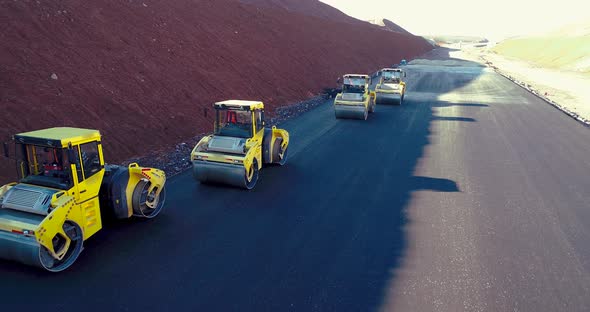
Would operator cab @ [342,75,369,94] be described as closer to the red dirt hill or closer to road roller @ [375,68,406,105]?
road roller @ [375,68,406,105]

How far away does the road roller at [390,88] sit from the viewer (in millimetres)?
23953

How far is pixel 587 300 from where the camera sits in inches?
253

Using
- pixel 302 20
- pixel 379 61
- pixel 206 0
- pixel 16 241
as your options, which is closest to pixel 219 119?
pixel 16 241

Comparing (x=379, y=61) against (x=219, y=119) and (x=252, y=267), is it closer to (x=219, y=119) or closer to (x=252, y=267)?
(x=219, y=119)

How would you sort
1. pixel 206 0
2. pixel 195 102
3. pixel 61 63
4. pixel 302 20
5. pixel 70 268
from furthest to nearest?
pixel 302 20 → pixel 206 0 → pixel 195 102 → pixel 61 63 → pixel 70 268

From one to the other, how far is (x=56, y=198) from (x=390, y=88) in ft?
68.3

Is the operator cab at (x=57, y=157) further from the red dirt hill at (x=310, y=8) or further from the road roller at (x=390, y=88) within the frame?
the red dirt hill at (x=310, y=8)

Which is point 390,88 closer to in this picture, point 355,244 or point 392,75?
point 392,75

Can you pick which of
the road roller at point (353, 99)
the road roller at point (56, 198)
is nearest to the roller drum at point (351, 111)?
the road roller at point (353, 99)

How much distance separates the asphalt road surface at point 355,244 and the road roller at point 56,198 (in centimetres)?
46

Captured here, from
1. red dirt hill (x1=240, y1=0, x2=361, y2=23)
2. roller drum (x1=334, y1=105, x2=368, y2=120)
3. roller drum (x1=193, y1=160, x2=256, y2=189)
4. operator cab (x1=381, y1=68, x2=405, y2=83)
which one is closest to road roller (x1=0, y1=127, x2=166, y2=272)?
roller drum (x1=193, y1=160, x2=256, y2=189)

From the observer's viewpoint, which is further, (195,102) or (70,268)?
(195,102)

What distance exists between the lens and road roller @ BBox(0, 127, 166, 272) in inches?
245

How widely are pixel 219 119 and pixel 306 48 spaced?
2772 cm
